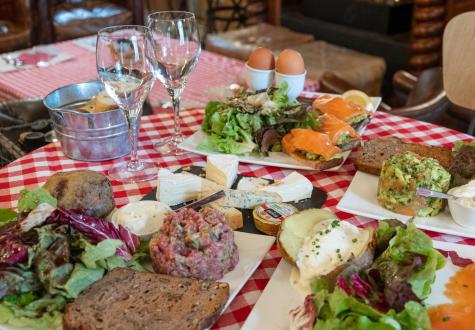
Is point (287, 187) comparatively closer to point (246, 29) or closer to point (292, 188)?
point (292, 188)

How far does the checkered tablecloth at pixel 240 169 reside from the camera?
1.22 meters

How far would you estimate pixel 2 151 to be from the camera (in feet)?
6.69

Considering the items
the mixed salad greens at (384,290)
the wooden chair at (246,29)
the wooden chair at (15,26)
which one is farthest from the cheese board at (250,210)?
the wooden chair at (15,26)

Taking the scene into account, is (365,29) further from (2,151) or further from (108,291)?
(108,291)

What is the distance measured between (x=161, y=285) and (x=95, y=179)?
1.23 feet

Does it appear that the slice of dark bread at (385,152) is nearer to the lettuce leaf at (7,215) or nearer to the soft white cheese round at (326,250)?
the soft white cheese round at (326,250)

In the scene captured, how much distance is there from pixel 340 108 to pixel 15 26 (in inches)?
155

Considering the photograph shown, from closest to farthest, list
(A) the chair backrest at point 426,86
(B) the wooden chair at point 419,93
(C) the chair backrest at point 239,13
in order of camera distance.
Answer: (B) the wooden chair at point 419,93 < (A) the chair backrest at point 426,86 < (C) the chair backrest at point 239,13

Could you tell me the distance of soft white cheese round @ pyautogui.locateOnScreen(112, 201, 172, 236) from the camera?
1294 millimetres

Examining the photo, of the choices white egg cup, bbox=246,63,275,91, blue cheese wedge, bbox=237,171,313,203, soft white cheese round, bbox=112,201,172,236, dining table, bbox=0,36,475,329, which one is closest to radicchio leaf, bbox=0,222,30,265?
soft white cheese round, bbox=112,201,172,236

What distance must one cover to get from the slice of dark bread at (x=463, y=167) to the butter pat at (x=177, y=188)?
26.4 inches

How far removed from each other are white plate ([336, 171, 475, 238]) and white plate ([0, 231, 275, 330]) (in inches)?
10.4

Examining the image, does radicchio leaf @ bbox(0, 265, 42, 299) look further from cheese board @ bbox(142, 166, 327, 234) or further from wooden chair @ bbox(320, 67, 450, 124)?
wooden chair @ bbox(320, 67, 450, 124)

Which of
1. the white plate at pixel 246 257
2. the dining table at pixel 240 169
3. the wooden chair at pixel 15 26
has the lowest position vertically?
the wooden chair at pixel 15 26
